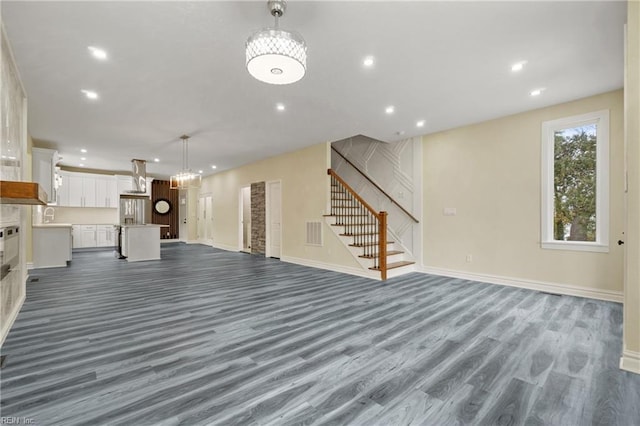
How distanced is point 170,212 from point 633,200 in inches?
548

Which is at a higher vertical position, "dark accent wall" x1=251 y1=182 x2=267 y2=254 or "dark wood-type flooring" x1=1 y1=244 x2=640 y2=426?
"dark accent wall" x1=251 y1=182 x2=267 y2=254

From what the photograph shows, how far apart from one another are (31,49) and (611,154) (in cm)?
694

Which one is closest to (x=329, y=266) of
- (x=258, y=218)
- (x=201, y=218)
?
(x=258, y=218)

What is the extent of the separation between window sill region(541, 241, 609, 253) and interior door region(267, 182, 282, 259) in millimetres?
5882

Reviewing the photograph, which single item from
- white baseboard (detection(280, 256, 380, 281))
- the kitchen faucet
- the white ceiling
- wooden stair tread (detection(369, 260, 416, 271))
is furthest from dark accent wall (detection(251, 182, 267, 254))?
the kitchen faucet

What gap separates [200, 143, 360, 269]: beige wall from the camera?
650cm

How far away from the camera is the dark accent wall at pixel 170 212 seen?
1248cm

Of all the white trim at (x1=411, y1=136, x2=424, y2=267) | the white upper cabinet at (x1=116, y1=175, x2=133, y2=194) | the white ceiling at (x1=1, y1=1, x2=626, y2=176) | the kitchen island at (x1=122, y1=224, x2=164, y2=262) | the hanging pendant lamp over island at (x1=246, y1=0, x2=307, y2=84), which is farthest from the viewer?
the white upper cabinet at (x1=116, y1=175, x2=133, y2=194)

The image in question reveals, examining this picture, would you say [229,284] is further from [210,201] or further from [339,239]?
[210,201]

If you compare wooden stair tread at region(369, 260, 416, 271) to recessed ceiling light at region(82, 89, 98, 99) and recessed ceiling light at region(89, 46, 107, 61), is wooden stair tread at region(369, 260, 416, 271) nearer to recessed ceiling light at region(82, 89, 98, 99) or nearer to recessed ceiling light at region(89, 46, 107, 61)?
recessed ceiling light at region(89, 46, 107, 61)

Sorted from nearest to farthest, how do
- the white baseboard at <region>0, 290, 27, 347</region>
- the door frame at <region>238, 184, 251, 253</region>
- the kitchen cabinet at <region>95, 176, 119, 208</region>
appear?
the white baseboard at <region>0, 290, 27, 347</region> → the door frame at <region>238, 184, 251, 253</region> → the kitchen cabinet at <region>95, 176, 119, 208</region>

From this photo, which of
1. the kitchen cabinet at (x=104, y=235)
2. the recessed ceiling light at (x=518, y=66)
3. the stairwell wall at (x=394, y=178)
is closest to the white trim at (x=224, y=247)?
the kitchen cabinet at (x=104, y=235)

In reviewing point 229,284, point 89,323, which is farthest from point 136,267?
point 89,323

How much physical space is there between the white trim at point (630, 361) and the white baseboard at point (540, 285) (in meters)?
2.31
